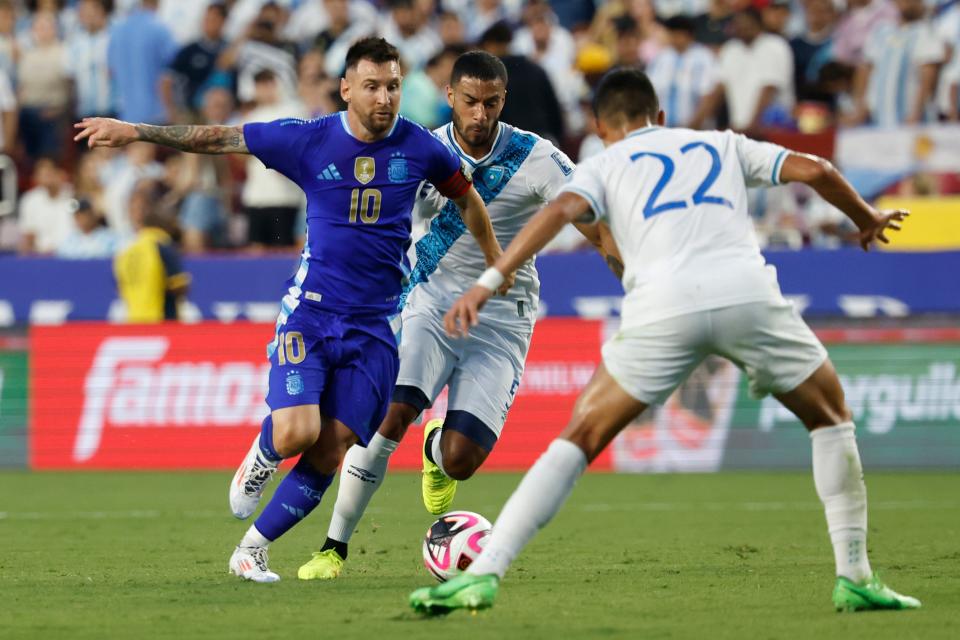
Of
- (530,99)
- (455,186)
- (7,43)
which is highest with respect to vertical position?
(7,43)

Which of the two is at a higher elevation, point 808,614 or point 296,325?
point 296,325

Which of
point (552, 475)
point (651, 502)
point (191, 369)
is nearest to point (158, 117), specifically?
point (191, 369)

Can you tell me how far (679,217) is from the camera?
6.36 m

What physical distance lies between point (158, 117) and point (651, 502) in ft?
30.4

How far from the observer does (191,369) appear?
15273 mm

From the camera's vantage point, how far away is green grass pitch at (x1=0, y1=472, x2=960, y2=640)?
6.29 metres

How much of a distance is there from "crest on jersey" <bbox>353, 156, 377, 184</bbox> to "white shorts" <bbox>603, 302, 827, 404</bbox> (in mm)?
1883

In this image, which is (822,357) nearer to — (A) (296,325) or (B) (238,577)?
(A) (296,325)

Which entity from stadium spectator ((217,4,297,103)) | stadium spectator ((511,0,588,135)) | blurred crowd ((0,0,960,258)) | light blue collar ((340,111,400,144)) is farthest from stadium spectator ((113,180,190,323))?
light blue collar ((340,111,400,144))

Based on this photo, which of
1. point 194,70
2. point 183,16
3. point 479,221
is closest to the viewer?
point 479,221

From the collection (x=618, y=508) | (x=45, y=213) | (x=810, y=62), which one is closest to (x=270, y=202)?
(x=45, y=213)

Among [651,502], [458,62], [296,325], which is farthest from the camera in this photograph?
[651,502]

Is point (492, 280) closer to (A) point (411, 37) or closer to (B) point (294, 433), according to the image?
(B) point (294, 433)

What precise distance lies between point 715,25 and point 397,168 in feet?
36.0
